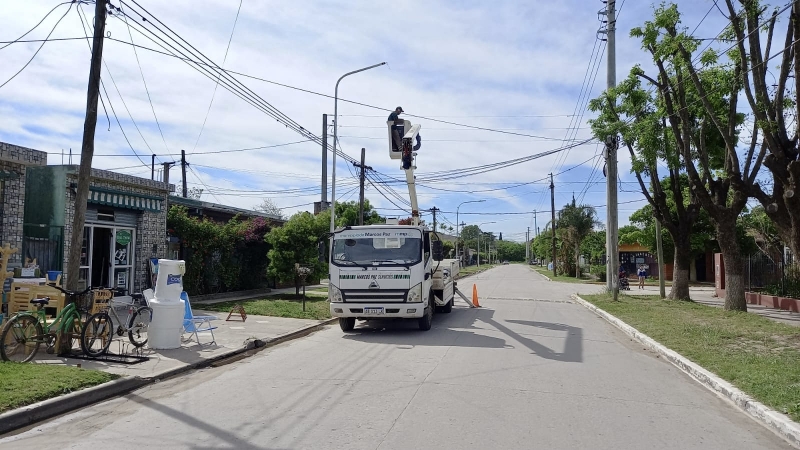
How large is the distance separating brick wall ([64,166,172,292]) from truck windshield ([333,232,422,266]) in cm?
679

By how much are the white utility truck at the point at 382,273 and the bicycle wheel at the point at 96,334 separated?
4694 mm

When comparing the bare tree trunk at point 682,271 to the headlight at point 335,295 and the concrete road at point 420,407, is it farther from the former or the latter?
the headlight at point 335,295

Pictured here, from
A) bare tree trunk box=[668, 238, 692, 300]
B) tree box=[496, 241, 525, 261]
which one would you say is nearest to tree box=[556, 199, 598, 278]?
bare tree trunk box=[668, 238, 692, 300]

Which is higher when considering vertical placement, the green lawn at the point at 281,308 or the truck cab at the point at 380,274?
the truck cab at the point at 380,274

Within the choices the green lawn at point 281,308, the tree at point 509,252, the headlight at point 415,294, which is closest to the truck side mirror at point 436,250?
the headlight at point 415,294

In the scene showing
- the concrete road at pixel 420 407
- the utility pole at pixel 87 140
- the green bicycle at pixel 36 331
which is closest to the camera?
the concrete road at pixel 420 407

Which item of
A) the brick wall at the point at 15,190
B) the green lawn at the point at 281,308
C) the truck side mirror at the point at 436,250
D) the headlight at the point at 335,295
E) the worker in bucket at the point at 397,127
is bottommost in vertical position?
the green lawn at the point at 281,308

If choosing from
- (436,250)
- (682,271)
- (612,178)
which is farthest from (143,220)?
(682,271)

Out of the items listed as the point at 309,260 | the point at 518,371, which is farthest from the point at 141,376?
the point at 309,260

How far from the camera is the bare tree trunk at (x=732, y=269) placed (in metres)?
17.4

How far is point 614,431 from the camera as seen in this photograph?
6.03 meters

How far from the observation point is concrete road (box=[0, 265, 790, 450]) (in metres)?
5.66

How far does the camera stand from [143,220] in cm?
1739

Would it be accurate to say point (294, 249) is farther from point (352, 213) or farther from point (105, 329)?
point (352, 213)
